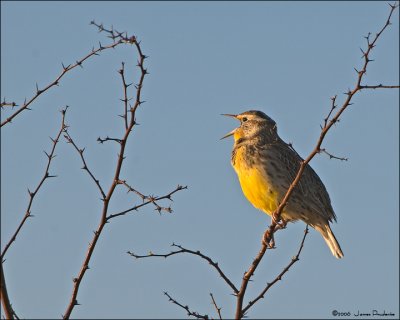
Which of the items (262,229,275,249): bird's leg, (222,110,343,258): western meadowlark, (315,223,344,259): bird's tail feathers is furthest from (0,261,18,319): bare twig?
(315,223,344,259): bird's tail feathers

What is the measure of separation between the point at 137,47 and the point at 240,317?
178 cm

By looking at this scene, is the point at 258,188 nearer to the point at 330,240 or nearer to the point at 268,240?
the point at 330,240

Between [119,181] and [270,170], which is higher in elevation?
[270,170]

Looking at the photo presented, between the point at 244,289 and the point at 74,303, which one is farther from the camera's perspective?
the point at 244,289

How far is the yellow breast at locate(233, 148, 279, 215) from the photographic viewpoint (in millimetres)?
9133

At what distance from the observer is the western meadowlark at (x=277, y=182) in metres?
9.22

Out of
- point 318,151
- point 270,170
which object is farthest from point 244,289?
point 270,170

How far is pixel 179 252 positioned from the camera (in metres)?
5.21

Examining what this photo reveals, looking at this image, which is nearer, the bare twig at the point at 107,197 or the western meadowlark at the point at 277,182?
the bare twig at the point at 107,197

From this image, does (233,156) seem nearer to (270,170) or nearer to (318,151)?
(270,170)

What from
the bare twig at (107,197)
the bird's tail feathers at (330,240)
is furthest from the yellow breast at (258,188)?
the bare twig at (107,197)

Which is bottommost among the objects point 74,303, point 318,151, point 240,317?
point 74,303

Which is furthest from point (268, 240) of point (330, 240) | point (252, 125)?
point (252, 125)

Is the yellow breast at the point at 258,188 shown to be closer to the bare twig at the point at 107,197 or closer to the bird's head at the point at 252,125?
the bird's head at the point at 252,125
